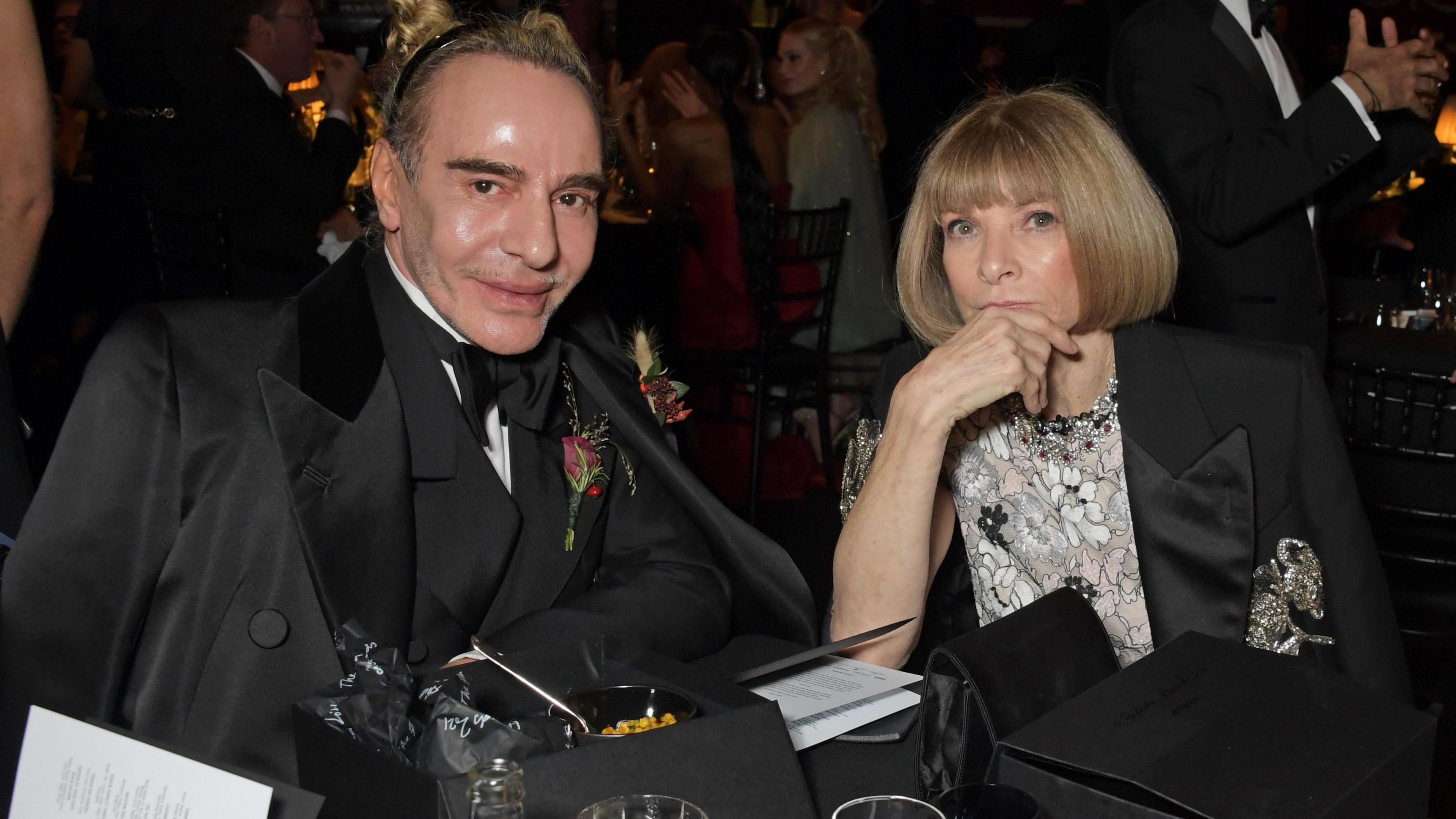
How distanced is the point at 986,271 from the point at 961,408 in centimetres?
25

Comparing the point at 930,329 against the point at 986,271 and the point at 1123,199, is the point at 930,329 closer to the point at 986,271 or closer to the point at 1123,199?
the point at 986,271

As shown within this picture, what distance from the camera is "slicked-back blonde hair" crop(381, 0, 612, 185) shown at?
5.22 ft

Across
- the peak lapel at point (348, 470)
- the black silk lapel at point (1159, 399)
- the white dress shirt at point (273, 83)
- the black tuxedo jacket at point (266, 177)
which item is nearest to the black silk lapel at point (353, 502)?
the peak lapel at point (348, 470)

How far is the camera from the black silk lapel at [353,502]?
1383 millimetres

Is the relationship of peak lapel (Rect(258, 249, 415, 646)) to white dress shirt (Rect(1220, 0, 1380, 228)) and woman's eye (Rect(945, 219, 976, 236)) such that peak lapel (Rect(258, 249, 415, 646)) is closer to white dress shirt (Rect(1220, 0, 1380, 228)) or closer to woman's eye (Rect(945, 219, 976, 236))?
woman's eye (Rect(945, 219, 976, 236))

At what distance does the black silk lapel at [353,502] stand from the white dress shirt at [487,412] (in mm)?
175

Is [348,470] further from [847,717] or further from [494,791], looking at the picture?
[494,791]

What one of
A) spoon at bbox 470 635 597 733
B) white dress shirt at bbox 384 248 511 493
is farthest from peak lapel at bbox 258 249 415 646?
spoon at bbox 470 635 597 733

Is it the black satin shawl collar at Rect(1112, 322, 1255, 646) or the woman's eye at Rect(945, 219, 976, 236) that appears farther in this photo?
the woman's eye at Rect(945, 219, 976, 236)

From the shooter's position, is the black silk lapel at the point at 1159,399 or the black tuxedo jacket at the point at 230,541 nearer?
the black tuxedo jacket at the point at 230,541

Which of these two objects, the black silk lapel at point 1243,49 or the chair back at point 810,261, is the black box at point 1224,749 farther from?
the chair back at point 810,261

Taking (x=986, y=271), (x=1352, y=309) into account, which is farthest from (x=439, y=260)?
(x=1352, y=309)

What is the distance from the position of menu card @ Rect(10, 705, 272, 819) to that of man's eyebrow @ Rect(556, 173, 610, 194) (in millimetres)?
938

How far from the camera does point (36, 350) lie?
195 inches
